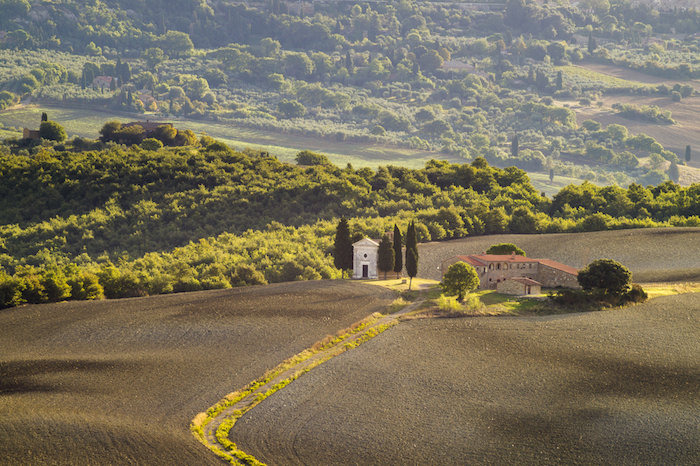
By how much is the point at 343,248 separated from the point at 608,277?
70.4 feet

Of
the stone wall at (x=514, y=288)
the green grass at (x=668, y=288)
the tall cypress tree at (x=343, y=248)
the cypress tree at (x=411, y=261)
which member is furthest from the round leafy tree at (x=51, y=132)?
the green grass at (x=668, y=288)

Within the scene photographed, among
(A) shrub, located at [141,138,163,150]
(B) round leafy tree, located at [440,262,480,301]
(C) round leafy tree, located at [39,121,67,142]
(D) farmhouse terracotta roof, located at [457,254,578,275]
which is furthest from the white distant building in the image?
(C) round leafy tree, located at [39,121,67,142]

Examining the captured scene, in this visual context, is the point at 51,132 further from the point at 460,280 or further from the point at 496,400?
the point at 496,400

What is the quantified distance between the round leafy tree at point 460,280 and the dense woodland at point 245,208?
15.1 m

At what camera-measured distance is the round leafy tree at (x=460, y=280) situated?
176 feet

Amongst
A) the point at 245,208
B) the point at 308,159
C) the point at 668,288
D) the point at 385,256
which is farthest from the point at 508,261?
the point at 308,159

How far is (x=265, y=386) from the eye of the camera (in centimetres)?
3791

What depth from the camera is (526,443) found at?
106ft

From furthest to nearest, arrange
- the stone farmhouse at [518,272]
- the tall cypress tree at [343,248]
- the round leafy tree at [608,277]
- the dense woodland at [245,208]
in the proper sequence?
the dense woodland at [245,208] → the tall cypress tree at [343,248] → the stone farmhouse at [518,272] → the round leafy tree at [608,277]

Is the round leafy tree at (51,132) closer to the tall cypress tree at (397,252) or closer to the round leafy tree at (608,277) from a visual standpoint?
the tall cypress tree at (397,252)

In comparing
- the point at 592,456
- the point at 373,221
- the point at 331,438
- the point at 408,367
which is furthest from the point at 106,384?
the point at 373,221

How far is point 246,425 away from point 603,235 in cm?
5820

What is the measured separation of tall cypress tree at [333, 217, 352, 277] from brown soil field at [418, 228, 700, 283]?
25.5ft

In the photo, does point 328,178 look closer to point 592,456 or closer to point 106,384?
point 106,384
